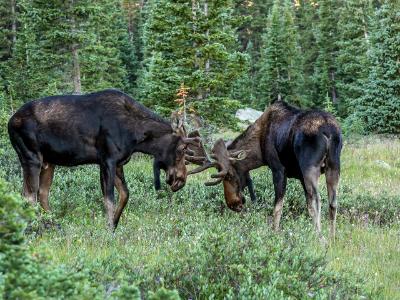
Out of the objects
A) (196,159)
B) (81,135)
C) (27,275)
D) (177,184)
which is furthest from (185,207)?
(27,275)

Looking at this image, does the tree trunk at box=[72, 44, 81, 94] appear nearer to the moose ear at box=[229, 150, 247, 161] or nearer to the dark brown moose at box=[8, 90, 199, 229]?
the moose ear at box=[229, 150, 247, 161]

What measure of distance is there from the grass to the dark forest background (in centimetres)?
917

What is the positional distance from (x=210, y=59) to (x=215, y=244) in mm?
16851

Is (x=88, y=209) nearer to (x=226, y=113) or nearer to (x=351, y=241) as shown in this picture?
(x=351, y=241)

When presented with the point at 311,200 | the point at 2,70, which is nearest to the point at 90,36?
the point at 2,70

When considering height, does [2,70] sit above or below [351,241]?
below

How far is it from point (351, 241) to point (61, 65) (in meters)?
23.1

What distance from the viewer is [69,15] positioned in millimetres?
25734

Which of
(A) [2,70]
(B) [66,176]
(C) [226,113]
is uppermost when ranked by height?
(B) [66,176]

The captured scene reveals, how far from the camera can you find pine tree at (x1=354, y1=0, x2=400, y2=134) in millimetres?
28375

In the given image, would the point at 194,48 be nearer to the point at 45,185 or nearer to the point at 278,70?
the point at 45,185

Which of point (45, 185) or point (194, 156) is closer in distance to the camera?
point (45, 185)

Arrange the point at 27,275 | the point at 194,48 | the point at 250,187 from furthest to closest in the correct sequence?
the point at 194,48 < the point at 250,187 < the point at 27,275

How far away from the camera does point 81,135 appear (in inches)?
349
